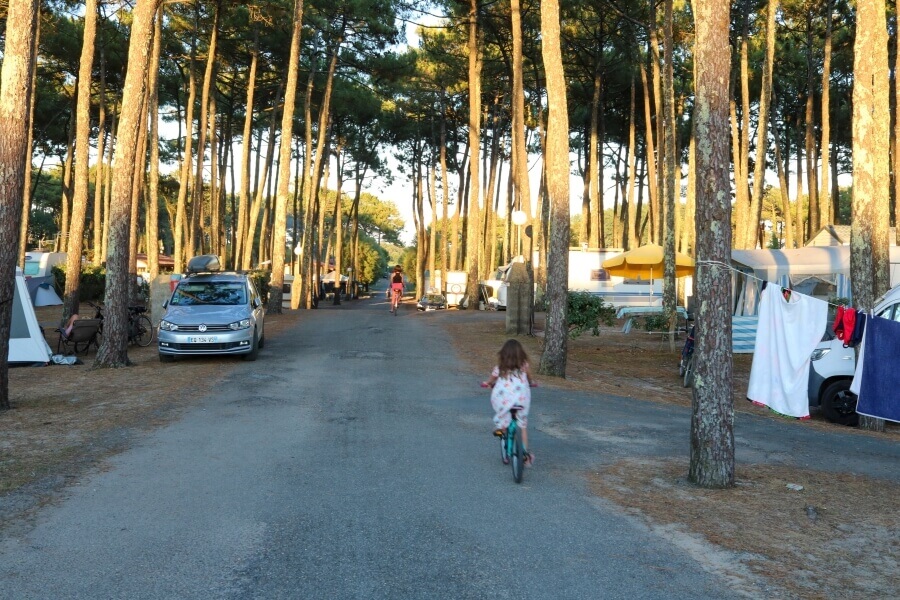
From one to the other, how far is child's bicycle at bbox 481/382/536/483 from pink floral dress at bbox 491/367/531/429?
0.14 ft

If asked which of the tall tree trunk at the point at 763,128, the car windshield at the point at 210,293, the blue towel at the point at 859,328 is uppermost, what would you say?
the tall tree trunk at the point at 763,128

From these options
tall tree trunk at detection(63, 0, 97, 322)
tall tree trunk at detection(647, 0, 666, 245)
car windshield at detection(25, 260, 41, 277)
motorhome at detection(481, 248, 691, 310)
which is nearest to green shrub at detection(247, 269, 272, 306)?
motorhome at detection(481, 248, 691, 310)

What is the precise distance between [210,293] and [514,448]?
11.4 metres

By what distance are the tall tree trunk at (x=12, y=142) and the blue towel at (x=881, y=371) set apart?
398 inches

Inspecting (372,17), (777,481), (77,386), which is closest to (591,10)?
(372,17)

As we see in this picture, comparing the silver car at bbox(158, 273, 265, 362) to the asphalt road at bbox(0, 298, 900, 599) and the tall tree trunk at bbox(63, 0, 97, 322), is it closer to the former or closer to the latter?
the asphalt road at bbox(0, 298, 900, 599)

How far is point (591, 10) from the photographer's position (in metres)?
31.9

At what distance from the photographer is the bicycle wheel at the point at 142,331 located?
19359 mm

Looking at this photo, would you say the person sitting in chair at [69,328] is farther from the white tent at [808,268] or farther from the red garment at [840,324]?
the white tent at [808,268]

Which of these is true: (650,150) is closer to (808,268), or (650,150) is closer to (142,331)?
(808,268)

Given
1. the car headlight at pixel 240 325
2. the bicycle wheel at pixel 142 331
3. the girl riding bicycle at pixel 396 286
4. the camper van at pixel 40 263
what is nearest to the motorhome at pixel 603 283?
the girl riding bicycle at pixel 396 286

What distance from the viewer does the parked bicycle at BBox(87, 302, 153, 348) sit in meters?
18.9

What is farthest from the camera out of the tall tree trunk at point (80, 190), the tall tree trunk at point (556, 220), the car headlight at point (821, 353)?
the tall tree trunk at point (80, 190)

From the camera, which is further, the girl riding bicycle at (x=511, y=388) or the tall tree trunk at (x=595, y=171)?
the tall tree trunk at (x=595, y=171)
